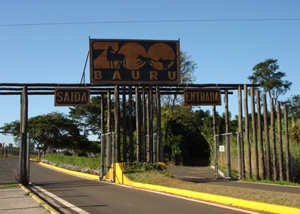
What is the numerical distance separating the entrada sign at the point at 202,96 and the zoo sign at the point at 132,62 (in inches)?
44.7

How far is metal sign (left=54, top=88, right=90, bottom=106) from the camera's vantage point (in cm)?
1945

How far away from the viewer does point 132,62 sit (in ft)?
64.0

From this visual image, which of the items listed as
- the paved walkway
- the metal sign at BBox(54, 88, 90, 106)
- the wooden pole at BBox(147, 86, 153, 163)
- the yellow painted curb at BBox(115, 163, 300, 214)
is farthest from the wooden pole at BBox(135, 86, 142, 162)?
the paved walkway

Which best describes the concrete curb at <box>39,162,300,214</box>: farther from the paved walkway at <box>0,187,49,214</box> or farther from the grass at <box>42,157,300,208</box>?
the paved walkway at <box>0,187,49,214</box>

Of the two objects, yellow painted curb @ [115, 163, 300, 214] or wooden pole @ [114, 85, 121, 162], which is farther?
wooden pole @ [114, 85, 121, 162]

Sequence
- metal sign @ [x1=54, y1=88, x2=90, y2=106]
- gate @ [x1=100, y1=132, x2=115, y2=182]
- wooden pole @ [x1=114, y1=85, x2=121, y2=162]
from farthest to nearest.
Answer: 1. metal sign @ [x1=54, y1=88, x2=90, y2=106]
2. wooden pole @ [x1=114, y1=85, x2=121, y2=162]
3. gate @ [x1=100, y1=132, x2=115, y2=182]

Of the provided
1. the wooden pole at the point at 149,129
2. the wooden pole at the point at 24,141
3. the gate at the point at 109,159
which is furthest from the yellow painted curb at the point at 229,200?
the wooden pole at the point at 24,141

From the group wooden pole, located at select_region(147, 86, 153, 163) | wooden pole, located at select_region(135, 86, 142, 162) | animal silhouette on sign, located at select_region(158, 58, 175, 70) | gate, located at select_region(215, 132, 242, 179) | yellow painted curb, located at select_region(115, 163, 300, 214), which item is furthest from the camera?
gate, located at select_region(215, 132, 242, 179)

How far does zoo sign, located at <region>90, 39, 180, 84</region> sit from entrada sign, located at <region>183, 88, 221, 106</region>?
1.14m

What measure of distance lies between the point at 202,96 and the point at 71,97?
6970mm

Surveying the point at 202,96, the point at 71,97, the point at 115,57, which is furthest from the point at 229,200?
the point at 71,97

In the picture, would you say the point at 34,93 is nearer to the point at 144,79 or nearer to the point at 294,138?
the point at 144,79

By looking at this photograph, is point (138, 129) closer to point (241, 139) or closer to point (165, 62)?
point (165, 62)

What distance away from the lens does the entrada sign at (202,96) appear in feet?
66.6
